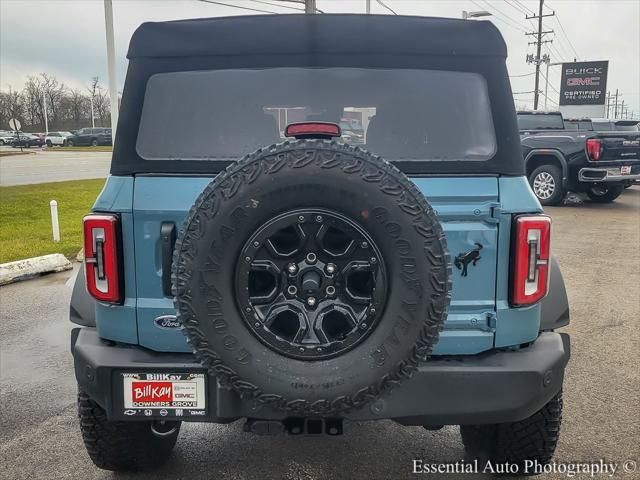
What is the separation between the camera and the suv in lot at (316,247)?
204cm

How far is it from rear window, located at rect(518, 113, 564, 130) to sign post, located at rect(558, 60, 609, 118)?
32230 millimetres

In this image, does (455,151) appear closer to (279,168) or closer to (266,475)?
(279,168)

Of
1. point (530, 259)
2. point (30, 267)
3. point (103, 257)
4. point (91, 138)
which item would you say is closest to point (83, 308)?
point (103, 257)

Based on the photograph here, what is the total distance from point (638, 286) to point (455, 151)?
5.46 meters

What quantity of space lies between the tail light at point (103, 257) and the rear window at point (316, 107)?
1.30 feet

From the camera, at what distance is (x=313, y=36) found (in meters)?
2.58

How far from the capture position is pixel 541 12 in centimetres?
5453

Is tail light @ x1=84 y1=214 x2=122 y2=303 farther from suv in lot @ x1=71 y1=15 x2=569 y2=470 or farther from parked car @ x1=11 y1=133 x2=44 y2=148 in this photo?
parked car @ x1=11 y1=133 x2=44 y2=148

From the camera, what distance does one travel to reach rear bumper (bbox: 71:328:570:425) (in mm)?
2285

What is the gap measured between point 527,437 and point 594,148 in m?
11.3

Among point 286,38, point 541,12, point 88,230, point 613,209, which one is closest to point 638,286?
point 286,38

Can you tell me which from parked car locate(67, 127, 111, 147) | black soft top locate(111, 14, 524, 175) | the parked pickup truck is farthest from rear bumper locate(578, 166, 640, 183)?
parked car locate(67, 127, 111, 147)

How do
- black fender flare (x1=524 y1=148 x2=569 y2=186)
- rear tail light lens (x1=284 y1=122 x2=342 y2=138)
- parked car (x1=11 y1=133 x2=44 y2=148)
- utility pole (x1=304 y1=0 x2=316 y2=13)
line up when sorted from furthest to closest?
parked car (x1=11 y1=133 x2=44 y2=148) < utility pole (x1=304 y1=0 x2=316 y2=13) < black fender flare (x1=524 y1=148 x2=569 y2=186) < rear tail light lens (x1=284 y1=122 x2=342 y2=138)

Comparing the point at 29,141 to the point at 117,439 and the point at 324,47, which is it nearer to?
the point at 117,439
